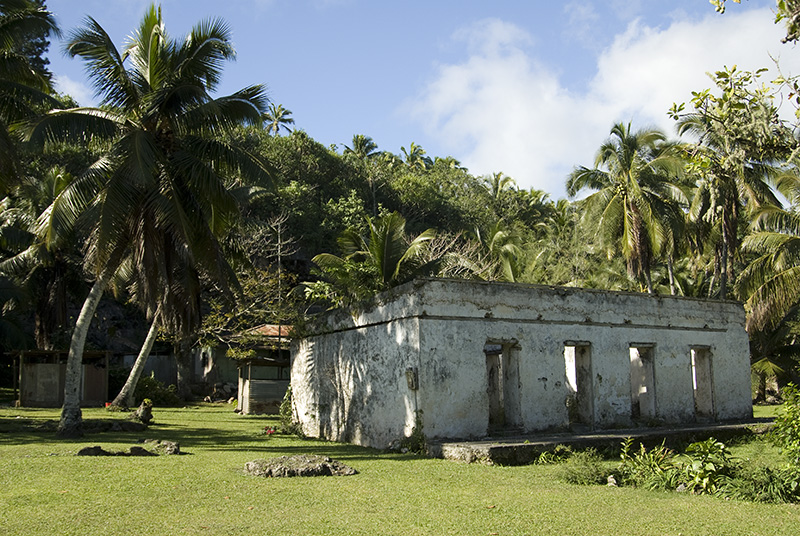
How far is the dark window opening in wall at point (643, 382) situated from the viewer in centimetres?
1623

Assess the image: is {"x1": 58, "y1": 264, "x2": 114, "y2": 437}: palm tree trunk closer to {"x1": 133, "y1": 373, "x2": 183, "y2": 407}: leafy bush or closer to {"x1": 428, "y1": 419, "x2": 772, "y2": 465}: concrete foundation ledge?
{"x1": 428, "y1": 419, "x2": 772, "y2": 465}: concrete foundation ledge

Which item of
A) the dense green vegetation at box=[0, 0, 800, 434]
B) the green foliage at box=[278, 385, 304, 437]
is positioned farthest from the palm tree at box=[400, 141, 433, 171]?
the green foliage at box=[278, 385, 304, 437]

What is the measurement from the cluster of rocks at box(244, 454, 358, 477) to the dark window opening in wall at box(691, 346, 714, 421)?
418 inches

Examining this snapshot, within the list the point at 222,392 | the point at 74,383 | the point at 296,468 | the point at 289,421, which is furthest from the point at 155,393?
the point at 296,468

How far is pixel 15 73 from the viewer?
1548 centimetres

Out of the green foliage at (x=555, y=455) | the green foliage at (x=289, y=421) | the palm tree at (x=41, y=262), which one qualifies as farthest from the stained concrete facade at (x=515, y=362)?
the palm tree at (x=41, y=262)

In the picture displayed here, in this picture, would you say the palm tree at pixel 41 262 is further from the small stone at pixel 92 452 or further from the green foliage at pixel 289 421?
the small stone at pixel 92 452

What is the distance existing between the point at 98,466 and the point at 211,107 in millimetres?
7945

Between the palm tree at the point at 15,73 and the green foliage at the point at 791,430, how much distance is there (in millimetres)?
14731

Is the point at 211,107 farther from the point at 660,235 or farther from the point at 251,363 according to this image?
the point at 660,235

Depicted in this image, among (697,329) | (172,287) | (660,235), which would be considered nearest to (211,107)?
(172,287)

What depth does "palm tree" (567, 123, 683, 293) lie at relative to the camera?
24.6 m

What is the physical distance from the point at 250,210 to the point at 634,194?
1907 cm

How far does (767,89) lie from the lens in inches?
266
